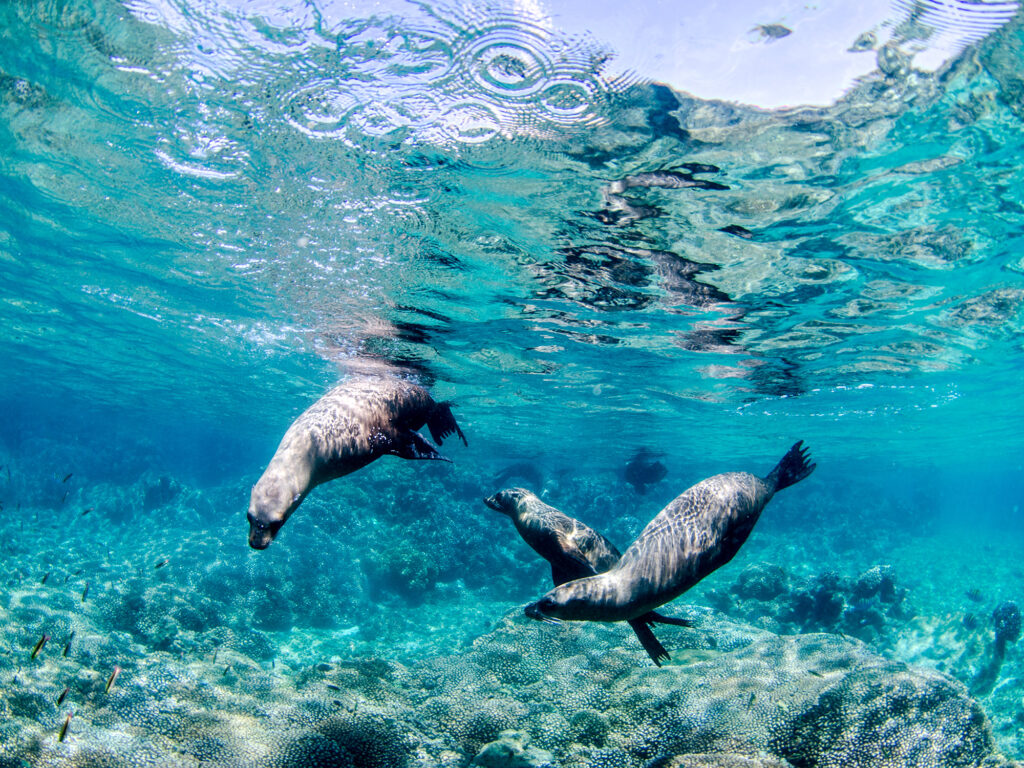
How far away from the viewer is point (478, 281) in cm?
1105

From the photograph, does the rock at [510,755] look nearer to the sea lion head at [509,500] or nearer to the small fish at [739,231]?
the sea lion head at [509,500]

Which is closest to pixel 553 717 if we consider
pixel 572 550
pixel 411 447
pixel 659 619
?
pixel 659 619

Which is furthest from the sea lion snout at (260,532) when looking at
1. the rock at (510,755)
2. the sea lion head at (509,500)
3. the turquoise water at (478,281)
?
the rock at (510,755)

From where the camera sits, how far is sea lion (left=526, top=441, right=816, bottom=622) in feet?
12.1

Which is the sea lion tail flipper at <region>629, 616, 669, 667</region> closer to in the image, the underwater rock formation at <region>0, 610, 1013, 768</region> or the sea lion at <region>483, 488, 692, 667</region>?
the sea lion at <region>483, 488, 692, 667</region>

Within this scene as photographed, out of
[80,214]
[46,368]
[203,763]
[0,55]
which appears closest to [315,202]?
[0,55]

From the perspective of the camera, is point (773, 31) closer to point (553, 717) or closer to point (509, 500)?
point (509, 500)

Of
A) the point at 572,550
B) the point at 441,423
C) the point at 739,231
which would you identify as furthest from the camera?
the point at 739,231

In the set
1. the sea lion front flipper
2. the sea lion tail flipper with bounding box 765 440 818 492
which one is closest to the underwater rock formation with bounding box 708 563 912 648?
the sea lion tail flipper with bounding box 765 440 818 492

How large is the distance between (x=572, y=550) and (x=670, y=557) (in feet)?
3.53

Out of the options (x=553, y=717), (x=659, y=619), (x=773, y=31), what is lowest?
(x=553, y=717)

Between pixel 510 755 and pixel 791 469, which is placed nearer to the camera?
pixel 510 755

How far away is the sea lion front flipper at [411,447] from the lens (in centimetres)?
451

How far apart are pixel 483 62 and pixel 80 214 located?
35.3 feet
